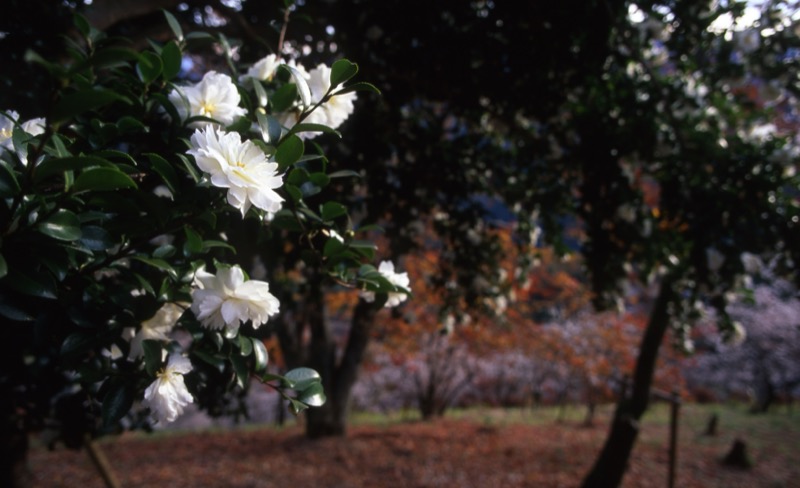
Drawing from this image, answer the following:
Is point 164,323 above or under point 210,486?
above

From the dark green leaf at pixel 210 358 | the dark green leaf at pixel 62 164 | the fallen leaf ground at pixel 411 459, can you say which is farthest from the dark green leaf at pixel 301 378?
the fallen leaf ground at pixel 411 459

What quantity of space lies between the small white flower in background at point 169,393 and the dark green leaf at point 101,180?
30cm

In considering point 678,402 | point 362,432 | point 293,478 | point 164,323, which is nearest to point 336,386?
point 362,432

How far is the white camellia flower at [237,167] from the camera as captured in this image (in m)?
0.65

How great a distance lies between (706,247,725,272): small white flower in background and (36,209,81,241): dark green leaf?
89.5 inches

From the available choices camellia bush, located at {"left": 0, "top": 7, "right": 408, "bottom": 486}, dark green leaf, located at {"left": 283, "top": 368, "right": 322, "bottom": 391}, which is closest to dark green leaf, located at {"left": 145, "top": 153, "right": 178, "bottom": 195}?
camellia bush, located at {"left": 0, "top": 7, "right": 408, "bottom": 486}

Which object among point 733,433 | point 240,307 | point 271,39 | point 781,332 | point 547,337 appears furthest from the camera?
point 781,332

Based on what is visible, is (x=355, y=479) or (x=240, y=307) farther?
(x=355, y=479)

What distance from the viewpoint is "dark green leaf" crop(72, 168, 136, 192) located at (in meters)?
0.60

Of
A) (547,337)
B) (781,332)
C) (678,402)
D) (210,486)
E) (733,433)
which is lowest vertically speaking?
(210,486)

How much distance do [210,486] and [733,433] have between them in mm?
5527

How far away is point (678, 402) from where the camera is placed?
11.8ft

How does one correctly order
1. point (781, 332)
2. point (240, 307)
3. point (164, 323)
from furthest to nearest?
point (781, 332), point (164, 323), point (240, 307)

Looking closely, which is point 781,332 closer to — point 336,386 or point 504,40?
point 336,386
